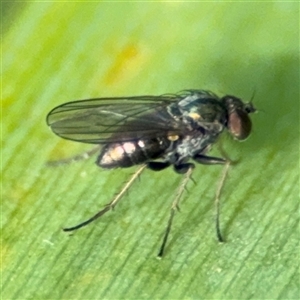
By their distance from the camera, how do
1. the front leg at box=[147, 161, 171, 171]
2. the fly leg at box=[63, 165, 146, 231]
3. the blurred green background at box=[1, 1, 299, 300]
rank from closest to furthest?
the blurred green background at box=[1, 1, 299, 300]
the fly leg at box=[63, 165, 146, 231]
the front leg at box=[147, 161, 171, 171]

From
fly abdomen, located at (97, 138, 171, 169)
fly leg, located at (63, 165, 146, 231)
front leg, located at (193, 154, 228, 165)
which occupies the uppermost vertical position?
front leg, located at (193, 154, 228, 165)

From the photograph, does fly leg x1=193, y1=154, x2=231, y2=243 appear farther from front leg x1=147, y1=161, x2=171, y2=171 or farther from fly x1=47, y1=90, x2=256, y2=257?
front leg x1=147, y1=161, x2=171, y2=171

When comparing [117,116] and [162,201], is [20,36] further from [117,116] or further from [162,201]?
[162,201]

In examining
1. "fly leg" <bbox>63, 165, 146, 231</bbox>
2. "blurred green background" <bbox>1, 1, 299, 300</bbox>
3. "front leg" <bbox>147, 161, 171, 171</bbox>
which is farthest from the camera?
"front leg" <bbox>147, 161, 171, 171</bbox>

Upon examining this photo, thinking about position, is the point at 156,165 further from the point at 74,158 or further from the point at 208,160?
the point at 74,158

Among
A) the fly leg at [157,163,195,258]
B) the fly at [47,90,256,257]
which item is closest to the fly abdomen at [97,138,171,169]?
the fly at [47,90,256,257]
